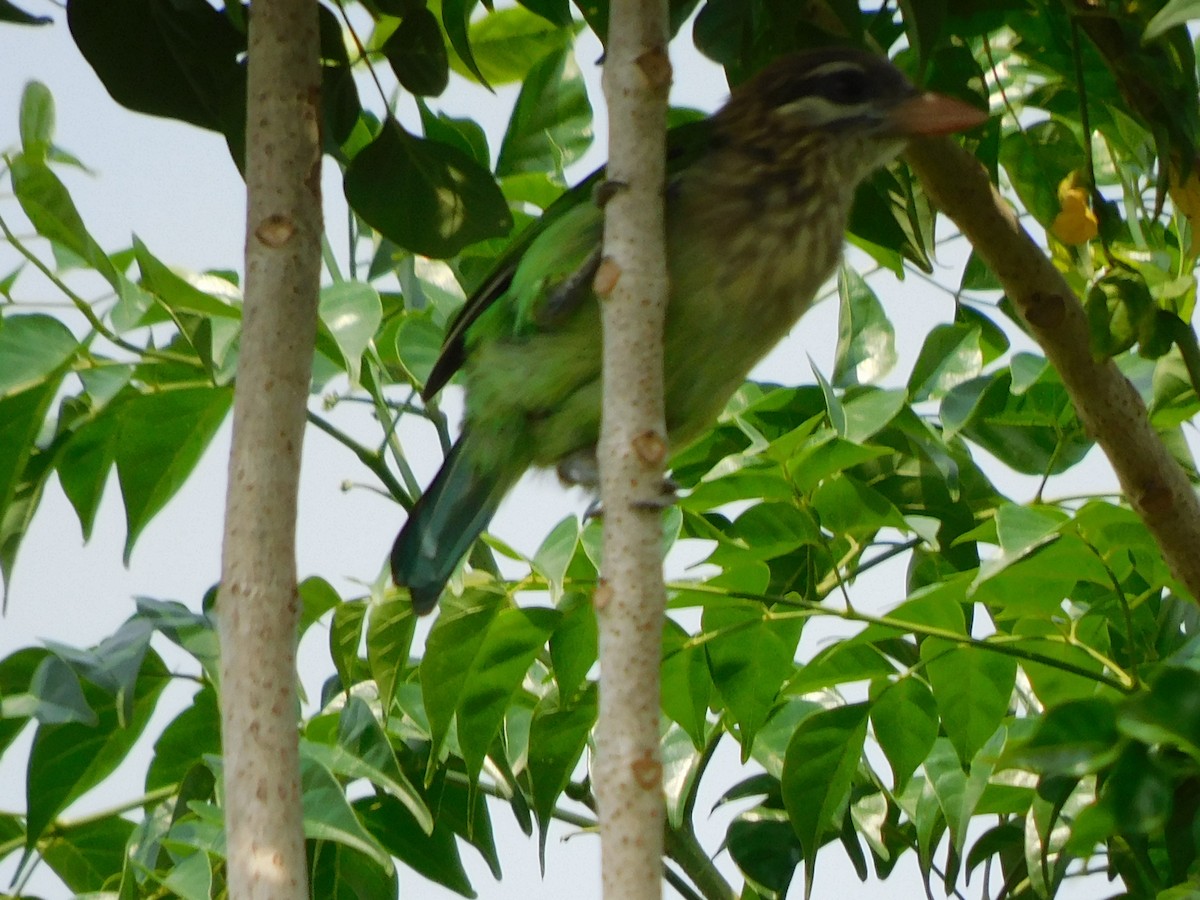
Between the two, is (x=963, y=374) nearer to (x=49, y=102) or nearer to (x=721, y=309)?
(x=721, y=309)

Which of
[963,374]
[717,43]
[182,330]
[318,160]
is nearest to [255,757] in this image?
[318,160]

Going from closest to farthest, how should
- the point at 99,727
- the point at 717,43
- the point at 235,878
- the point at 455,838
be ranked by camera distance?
the point at 235,878
the point at 717,43
the point at 99,727
the point at 455,838

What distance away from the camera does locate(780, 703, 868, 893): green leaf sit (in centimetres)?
191

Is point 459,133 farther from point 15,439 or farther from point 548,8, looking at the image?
point 15,439

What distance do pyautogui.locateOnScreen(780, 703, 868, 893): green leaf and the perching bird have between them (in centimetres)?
54

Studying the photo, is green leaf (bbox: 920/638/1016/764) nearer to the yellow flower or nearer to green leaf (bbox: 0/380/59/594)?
the yellow flower

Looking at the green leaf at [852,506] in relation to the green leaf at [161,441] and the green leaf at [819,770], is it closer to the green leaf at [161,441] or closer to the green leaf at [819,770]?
the green leaf at [819,770]

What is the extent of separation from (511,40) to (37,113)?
77 centimetres

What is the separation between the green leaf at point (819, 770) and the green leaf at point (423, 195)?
0.74 metres

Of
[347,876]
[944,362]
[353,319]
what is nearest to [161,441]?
[353,319]

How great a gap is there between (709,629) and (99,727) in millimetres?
828

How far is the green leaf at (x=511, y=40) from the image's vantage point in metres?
2.53

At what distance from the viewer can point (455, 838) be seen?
7.23 feet

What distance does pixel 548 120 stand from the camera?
2.51m
